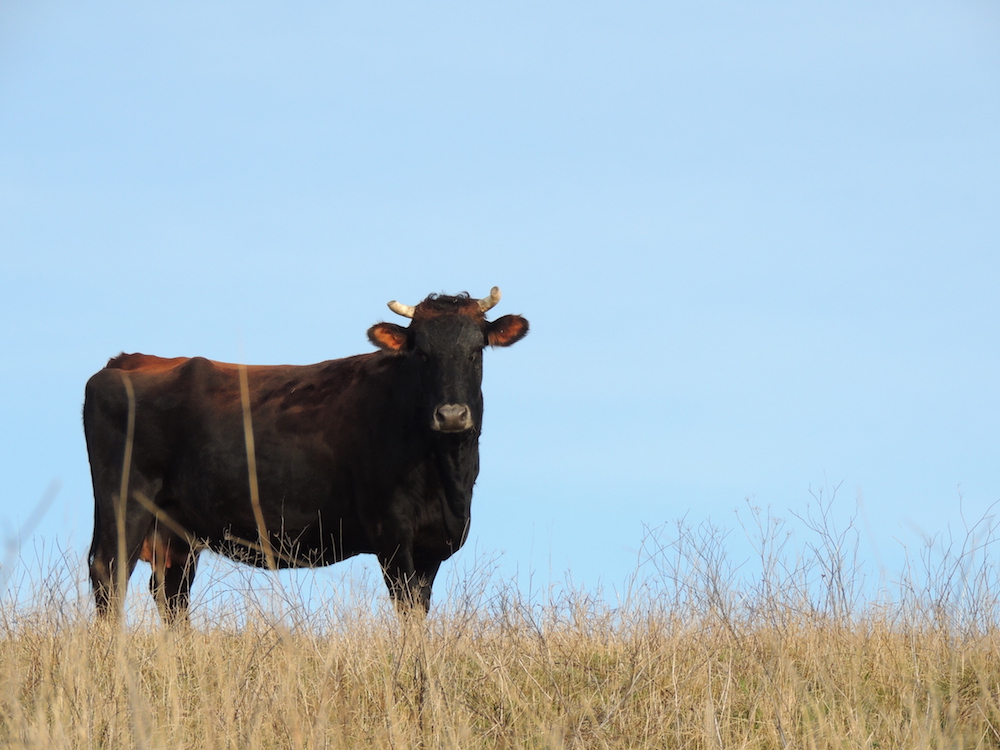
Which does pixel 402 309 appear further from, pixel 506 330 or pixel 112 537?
pixel 112 537

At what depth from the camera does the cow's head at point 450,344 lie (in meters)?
9.15

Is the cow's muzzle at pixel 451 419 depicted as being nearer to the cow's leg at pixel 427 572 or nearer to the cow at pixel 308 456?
the cow at pixel 308 456

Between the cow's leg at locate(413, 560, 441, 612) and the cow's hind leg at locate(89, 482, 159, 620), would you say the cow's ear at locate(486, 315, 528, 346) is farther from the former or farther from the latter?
the cow's hind leg at locate(89, 482, 159, 620)

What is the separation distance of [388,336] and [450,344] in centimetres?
74

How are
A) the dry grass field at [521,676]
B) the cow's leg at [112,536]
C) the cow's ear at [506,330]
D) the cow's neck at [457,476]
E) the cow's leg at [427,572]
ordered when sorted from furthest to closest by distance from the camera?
1. the cow's leg at [112,536]
2. the cow's ear at [506,330]
3. the cow's leg at [427,572]
4. the cow's neck at [457,476]
5. the dry grass field at [521,676]

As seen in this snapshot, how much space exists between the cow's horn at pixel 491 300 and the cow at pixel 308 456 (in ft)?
0.05

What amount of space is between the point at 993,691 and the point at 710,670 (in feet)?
5.66

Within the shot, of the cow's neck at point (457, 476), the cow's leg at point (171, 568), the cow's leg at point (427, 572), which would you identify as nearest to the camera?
the cow's neck at point (457, 476)

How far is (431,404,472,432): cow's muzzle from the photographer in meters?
8.95

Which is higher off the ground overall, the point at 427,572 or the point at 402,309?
the point at 402,309

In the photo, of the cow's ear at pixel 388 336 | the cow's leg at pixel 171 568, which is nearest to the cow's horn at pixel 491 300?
the cow's ear at pixel 388 336

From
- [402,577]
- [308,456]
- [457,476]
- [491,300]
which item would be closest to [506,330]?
[491,300]

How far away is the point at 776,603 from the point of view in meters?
7.25

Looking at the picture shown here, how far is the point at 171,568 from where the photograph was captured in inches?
438
